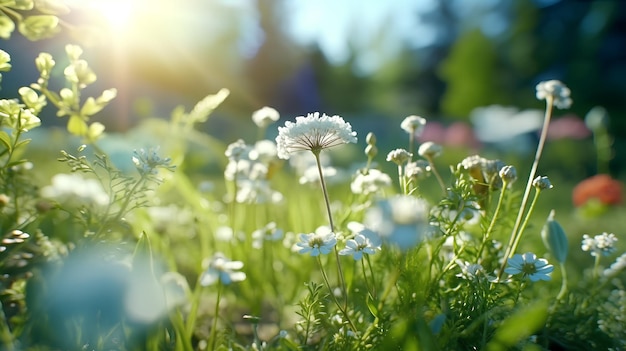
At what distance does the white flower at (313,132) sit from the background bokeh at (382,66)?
5.44 m

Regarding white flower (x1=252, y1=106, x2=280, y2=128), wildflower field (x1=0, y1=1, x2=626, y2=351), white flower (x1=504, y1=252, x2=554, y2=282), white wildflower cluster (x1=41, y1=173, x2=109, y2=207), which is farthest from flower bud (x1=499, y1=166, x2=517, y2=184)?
white wildflower cluster (x1=41, y1=173, x2=109, y2=207)

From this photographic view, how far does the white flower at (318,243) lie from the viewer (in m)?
0.73

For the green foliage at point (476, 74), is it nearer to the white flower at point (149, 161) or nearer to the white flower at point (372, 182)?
the white flower at point (372, 182)

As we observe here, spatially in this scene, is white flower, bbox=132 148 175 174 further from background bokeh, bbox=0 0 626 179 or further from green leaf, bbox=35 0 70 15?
background bokeh, bbox=0 0 626 179

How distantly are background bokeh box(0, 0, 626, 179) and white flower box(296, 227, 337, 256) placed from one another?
17.7 ft

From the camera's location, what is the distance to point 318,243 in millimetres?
766

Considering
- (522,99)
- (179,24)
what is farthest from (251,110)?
(522,99)

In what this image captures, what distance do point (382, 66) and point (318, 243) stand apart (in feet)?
60.0

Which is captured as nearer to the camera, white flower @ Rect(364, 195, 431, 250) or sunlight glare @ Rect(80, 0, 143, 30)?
white flower @ Rect(364, 195, 431, 250)

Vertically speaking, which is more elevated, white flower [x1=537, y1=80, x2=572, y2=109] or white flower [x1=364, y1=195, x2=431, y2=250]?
white flower [x1=537, y1=80, x2=572, y2=109]

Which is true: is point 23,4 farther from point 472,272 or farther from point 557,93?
point 557,93

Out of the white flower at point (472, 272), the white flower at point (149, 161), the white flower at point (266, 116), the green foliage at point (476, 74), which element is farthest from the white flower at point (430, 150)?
the green foliage at point (476, 74)

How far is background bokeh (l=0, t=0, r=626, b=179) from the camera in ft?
28.9

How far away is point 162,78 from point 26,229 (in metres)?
12.0
